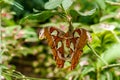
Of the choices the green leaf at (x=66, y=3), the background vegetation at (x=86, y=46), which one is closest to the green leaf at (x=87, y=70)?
the background vegetation at (x=86, y=46)

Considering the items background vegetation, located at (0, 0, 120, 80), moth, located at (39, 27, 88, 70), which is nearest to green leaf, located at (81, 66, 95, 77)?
background vegetation, located at (0, 0, 120, 80)

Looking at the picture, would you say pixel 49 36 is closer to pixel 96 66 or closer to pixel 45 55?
pixel 96 66

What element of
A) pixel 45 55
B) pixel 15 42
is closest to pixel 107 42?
pixel 15 42

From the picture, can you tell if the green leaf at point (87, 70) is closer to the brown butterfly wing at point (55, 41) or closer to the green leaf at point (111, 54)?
the green leaf at point (111, 54)

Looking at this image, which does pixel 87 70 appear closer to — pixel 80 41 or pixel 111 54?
pixel 111 54

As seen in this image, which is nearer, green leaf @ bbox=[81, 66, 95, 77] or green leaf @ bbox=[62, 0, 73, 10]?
green leaf @ bbox=[62, 0, 73, 10]

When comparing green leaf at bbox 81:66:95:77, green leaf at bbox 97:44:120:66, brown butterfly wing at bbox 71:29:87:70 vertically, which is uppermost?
brown butterfly wing at bbox 71:29:87:70

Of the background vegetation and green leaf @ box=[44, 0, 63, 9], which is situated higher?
green leaf @ box=[44, 0, 63, 9]

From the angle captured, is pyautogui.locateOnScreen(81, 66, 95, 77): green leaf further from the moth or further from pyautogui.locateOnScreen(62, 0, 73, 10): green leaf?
pyautogui.locateOnScreen(62, 0, 73, 10): green leaf
